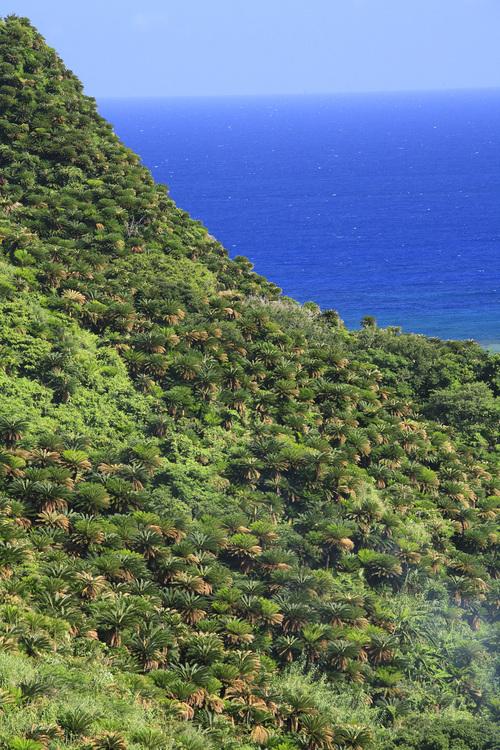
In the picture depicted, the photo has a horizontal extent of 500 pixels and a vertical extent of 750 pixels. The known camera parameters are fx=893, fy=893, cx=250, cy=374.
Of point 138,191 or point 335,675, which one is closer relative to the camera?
point 335,675

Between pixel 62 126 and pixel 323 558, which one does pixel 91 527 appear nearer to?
pixel 323 558

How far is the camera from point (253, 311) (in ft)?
164

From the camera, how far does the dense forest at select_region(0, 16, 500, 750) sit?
26.9m

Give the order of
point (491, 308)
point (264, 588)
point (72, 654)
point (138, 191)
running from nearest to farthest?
point (72, 654), point (264, 588), point (138, 191), point (491, 308)

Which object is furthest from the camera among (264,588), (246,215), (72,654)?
(246,215)

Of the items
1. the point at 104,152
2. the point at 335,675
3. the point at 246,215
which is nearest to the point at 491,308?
the point at 104,152

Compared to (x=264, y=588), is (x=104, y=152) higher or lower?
higher

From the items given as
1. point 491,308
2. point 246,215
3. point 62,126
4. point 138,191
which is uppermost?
point 246,215

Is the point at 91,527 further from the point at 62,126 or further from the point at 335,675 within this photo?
the point at 62,126

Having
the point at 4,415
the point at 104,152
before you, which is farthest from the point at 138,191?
the point at 4,415

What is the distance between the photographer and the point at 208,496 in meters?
38.1

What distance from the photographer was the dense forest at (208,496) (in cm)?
2688

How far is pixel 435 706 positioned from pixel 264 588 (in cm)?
725

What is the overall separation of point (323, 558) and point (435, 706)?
7543 mm
